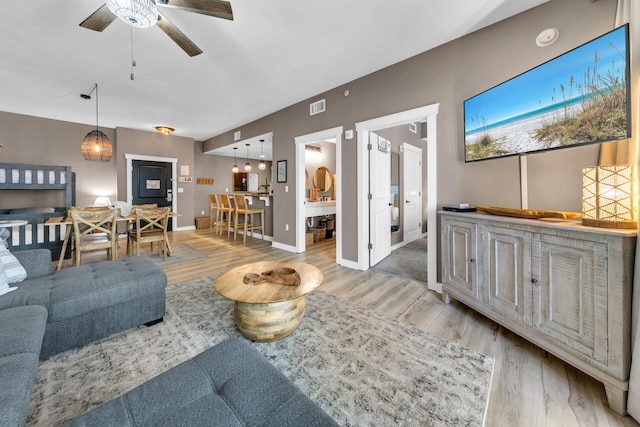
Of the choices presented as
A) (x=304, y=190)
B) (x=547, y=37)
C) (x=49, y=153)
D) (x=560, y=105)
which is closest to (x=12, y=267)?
(x=304, y=190)

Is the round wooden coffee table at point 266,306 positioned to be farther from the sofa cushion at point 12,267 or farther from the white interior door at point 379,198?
the white interior door at point 379,198

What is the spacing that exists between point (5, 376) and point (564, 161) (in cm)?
334

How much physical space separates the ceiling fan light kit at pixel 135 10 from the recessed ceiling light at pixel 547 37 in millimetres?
2954

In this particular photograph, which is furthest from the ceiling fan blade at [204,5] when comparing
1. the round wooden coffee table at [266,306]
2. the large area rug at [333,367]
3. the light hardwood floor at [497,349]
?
the light hardwood floor at [497,349]

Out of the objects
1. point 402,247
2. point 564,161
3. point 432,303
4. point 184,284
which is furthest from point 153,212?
point 564,161

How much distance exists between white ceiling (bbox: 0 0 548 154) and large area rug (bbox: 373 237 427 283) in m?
2.72

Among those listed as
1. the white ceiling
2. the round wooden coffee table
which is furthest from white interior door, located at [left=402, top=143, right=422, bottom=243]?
the round wooden coffee table

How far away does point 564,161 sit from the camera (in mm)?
1912

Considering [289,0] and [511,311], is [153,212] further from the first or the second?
[511,311]

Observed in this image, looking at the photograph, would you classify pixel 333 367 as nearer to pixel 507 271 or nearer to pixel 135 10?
pixel 507 271

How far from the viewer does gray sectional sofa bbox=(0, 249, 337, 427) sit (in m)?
0.73

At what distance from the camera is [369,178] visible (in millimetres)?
3520

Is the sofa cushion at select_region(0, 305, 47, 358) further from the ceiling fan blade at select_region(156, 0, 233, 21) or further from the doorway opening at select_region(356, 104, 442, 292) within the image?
the doorway opening at select_region(356, 104, 442, 292)

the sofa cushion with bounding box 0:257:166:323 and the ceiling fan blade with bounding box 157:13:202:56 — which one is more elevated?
the ceiling fan blade with bounding box 157:13:202:56
